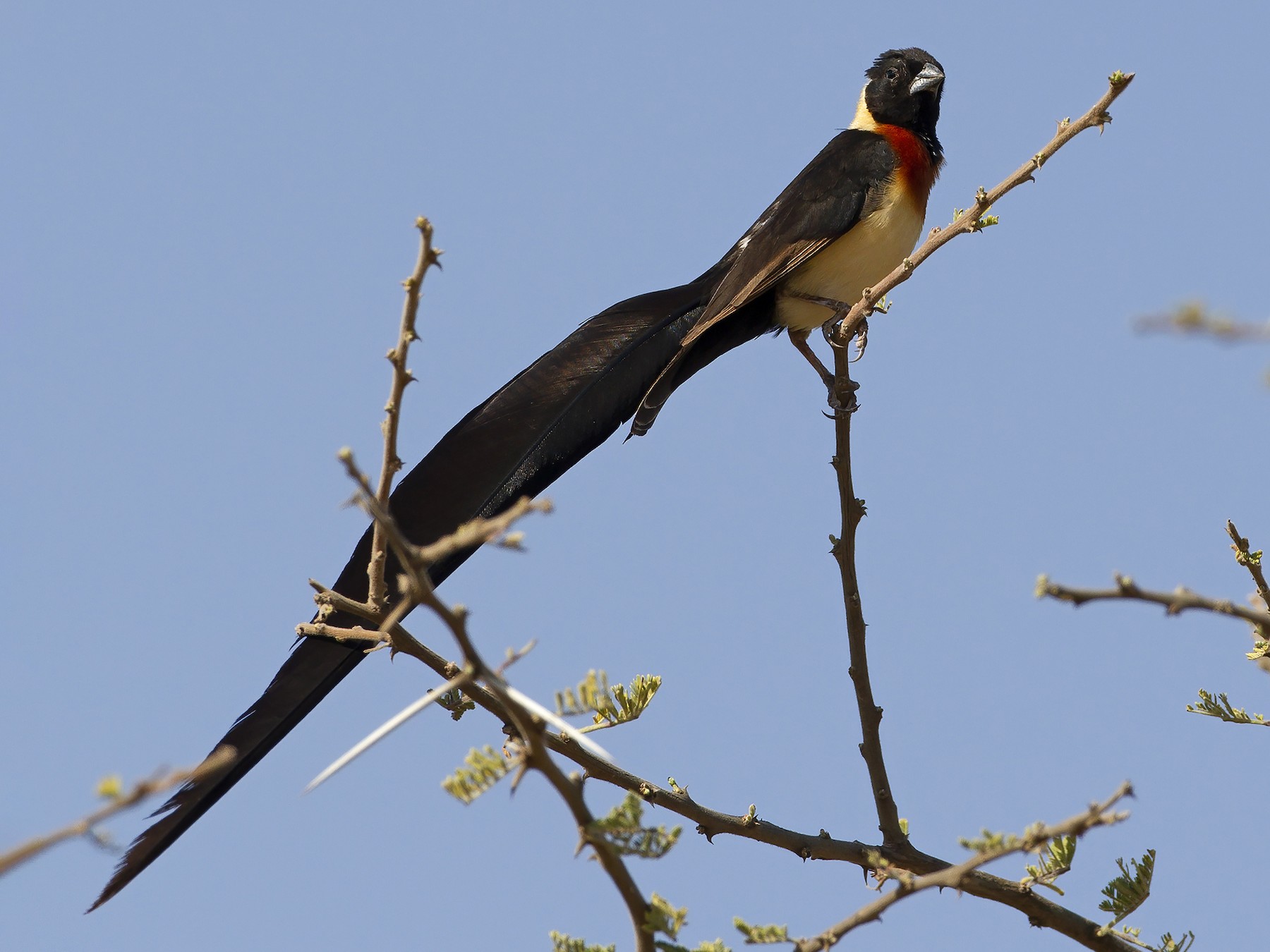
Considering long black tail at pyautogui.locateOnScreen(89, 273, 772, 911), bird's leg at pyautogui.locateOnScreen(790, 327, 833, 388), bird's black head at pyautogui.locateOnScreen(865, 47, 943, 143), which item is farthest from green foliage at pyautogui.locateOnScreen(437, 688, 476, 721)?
A: bird's black head at pyautogui.locateOnScreen(865, 47, 943, 143)

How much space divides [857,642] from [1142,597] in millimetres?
1530

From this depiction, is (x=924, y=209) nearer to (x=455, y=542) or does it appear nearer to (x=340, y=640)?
(x=340, y=640)

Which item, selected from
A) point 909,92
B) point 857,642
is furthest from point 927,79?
point 857,642

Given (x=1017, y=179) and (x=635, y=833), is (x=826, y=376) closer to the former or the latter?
(x=1017, y=179)

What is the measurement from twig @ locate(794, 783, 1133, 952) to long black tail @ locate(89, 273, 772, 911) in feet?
4.37

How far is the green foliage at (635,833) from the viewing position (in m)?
2.04

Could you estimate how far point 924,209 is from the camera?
588cm

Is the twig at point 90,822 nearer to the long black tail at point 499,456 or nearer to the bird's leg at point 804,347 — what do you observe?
the long black tail at point 499,456

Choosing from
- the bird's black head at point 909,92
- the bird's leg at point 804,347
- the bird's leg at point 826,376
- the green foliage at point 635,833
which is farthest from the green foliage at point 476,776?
the bird's black head at point 909,92

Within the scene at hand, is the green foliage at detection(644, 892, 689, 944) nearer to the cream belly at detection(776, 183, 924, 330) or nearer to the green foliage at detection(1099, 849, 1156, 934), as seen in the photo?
the green foliage at detection(1099, 849, 1156, 934)

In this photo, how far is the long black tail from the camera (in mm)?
2916

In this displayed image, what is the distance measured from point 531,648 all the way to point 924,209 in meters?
4.50

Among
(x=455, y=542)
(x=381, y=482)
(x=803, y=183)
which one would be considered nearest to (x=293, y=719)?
(x=381, y=482)

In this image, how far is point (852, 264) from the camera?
546 centimetres
